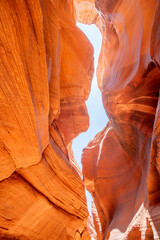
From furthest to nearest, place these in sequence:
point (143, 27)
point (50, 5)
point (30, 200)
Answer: point (143, 27)
point (50, 5)
point (30, 200)

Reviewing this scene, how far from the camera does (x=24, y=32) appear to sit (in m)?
2.30

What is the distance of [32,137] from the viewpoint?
277 centimetres

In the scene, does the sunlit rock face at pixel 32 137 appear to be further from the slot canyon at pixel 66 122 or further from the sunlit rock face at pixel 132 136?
the sunlit rock face at pixel 132 136

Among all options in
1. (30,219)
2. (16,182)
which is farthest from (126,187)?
(16,182)

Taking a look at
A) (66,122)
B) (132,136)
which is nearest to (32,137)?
(66,122)

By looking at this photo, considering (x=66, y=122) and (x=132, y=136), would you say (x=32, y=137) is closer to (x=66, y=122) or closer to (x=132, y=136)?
(x=66, y=122)

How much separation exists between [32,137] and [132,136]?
20.6 ft

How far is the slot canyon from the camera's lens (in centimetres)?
242

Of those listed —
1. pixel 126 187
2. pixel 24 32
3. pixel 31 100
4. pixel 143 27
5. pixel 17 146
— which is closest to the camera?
pixel 24 32

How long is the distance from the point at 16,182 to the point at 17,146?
118 cm

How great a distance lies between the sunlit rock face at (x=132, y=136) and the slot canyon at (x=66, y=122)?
48mm

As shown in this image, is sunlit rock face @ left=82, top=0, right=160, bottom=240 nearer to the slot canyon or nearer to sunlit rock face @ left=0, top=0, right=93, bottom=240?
the slot canyon

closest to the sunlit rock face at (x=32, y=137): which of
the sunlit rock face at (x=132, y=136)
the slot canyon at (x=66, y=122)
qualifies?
the slot canyon at (x=66, y=122)

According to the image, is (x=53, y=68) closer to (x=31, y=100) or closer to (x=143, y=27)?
(x=31, y=100)
